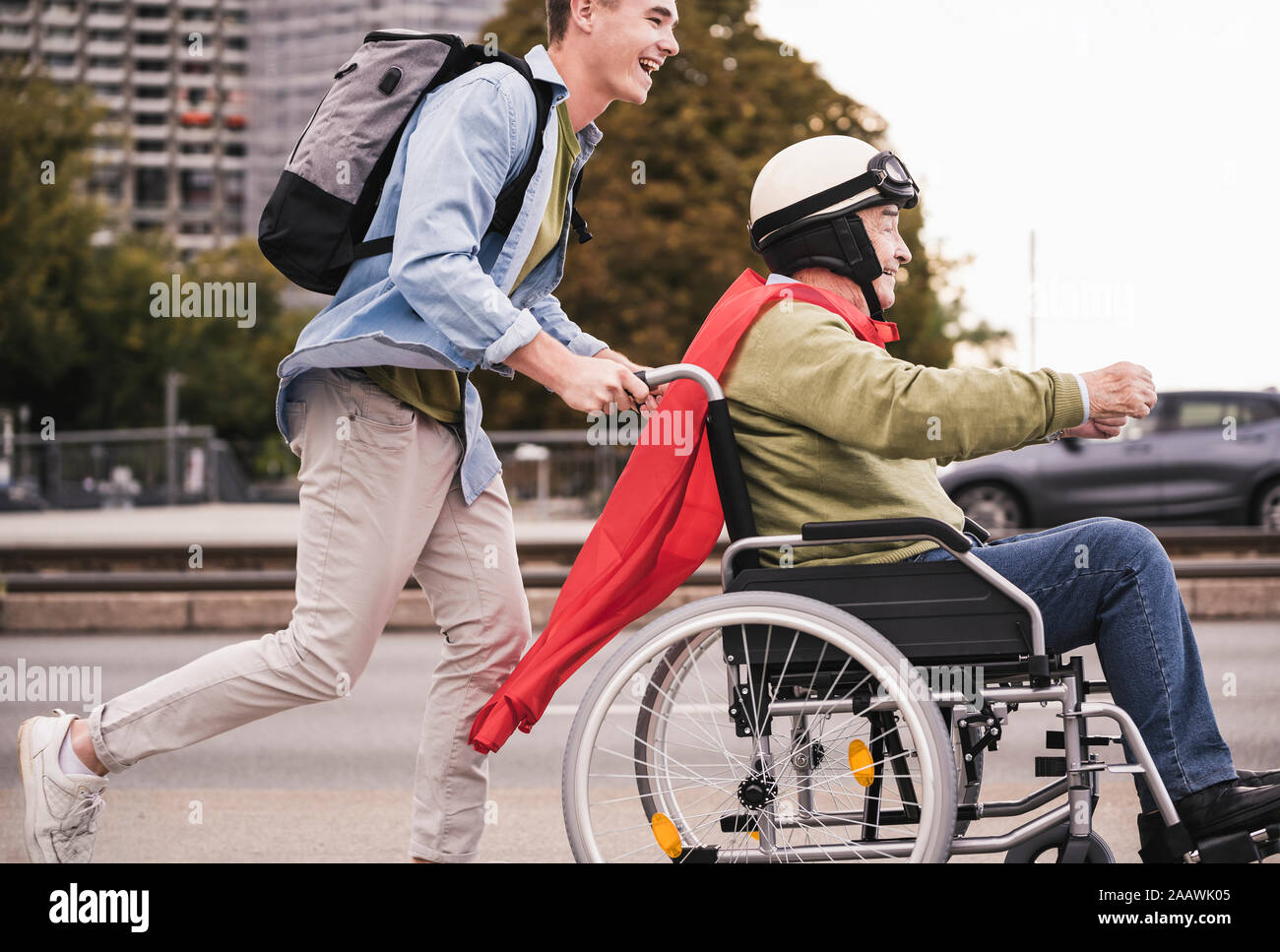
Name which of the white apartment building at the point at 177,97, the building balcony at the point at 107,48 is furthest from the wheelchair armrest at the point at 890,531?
the building balcony at the point at 107,48

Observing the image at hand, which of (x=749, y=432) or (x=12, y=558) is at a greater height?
(x=749, y=432)

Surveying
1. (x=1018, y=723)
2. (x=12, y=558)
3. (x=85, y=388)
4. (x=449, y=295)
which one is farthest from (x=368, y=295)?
(x=85, y=388)

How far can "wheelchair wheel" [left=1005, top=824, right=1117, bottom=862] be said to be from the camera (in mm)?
2615

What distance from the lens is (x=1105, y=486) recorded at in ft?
45.9

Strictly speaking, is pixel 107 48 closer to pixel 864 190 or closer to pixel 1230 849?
pixel 864 190

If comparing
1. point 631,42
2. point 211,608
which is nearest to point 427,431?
point 631,42

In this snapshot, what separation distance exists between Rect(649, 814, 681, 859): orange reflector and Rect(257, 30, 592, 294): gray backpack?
47.4 inches

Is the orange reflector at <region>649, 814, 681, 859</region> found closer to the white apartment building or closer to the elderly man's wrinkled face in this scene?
the elderly man's wrinkled face

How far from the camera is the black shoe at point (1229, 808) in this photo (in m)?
2.56

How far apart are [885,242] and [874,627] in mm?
790

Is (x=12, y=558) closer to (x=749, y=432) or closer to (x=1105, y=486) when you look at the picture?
(x=1105, y=486)
